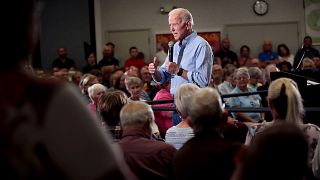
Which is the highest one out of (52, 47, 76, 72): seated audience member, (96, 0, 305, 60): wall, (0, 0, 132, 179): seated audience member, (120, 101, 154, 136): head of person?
(96, 0, 305, 60): wall

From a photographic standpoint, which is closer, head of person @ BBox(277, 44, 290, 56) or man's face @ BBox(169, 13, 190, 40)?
man's face @ BBox(169, 13, 190, 40)

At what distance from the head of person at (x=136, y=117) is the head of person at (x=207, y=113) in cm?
32

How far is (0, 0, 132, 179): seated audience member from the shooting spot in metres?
0.99

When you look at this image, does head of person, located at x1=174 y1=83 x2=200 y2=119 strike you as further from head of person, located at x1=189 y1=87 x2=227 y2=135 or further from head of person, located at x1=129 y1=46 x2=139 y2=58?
head of person, located at x1=129 y1=46 x2=139 y2=58

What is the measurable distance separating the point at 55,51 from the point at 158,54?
208 centimetres

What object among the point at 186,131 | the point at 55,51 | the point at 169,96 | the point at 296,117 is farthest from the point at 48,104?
the point at 55,51

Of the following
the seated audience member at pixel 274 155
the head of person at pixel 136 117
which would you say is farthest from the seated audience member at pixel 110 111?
the seated audience member at pixel 274 155

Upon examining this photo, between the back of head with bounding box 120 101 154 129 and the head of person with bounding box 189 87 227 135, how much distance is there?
1.03 ft

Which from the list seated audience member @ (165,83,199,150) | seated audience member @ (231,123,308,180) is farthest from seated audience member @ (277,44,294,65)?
seated audience member @ (231,123,308,180)

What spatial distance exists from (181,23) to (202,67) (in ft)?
1.26

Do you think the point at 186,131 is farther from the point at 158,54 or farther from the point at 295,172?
the point at 158,54

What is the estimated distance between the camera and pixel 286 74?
521 centimetres

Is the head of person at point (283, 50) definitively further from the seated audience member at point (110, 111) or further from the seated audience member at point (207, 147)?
the seated audience member at point (207, 147)

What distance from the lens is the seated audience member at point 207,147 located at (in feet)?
7.64
